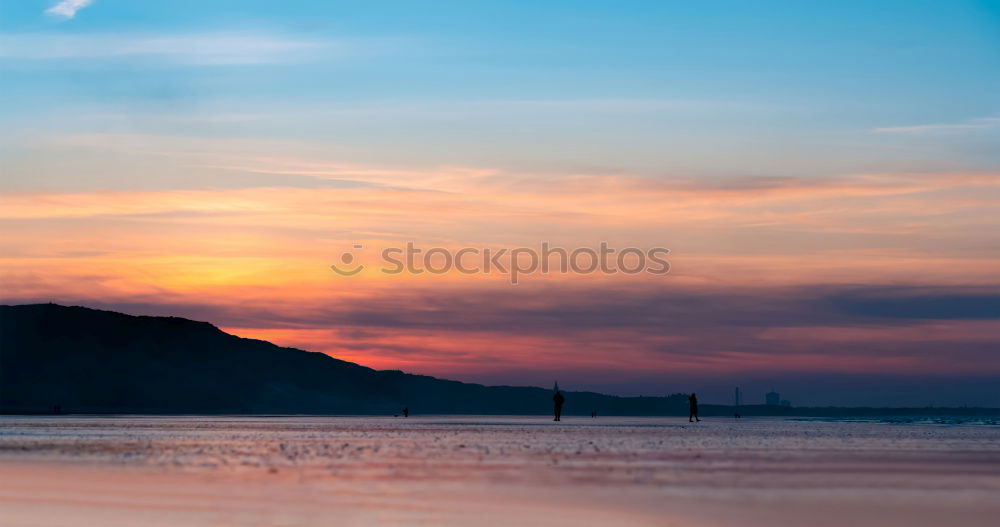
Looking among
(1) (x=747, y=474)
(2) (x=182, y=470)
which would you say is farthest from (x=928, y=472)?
(2) (x=182, y=470)

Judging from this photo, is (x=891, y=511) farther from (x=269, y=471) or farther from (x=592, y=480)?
(x=269, y=471)

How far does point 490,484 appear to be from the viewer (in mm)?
22062

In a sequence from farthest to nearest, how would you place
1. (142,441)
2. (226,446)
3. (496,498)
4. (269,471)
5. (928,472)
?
1. (142,441)
2. (226,446)
3. (928,472)
4. (269,471)
5. (496,498)

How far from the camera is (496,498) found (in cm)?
1981

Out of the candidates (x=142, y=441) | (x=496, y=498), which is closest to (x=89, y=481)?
(x=496, y=498)

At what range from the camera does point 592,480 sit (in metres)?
23.1

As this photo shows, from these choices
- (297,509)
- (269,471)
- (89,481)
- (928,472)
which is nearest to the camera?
(297,509)

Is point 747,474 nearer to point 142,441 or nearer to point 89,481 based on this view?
point 89,481

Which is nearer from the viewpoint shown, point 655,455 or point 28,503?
point 28,503

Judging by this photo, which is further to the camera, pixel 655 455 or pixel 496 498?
pixel 655 455

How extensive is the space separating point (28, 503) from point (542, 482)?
8.35 meters

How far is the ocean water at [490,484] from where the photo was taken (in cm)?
1788

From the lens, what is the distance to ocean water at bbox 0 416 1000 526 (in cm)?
1788

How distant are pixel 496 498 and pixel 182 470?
7751 millimetres
